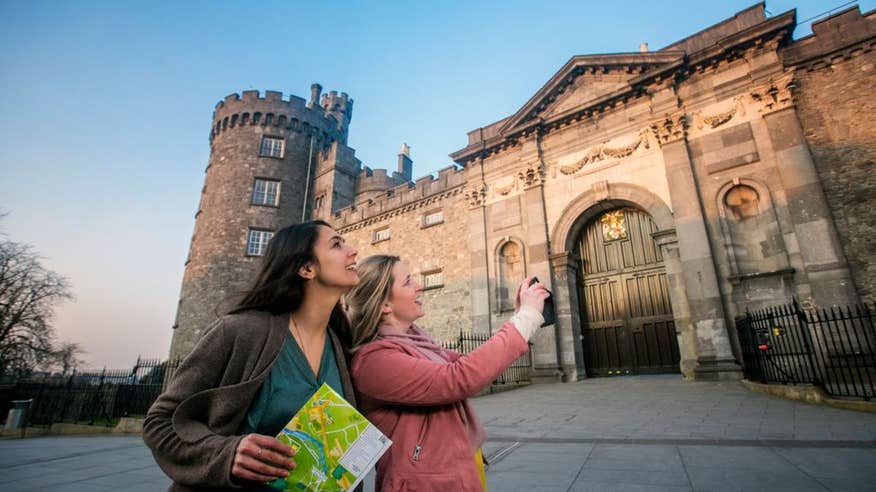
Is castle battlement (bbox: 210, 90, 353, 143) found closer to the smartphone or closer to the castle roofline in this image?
the castle roofline

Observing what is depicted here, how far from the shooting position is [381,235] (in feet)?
68.9

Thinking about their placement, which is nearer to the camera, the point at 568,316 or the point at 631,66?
the point at 568,316

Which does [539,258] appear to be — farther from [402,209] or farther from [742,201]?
[402,209]

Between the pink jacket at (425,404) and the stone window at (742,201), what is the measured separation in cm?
1218

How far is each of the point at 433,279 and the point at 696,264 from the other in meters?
10.5

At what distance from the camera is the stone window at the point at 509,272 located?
14.3m

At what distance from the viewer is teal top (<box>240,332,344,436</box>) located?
143 cm

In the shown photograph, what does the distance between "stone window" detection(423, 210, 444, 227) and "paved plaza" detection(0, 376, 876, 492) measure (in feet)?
38.8

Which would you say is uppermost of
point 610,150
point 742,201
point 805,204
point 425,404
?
point 610,150

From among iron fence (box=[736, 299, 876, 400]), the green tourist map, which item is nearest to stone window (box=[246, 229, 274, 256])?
iron fence (box=[736, 299, 876, 400])

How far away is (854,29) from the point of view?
10305mm

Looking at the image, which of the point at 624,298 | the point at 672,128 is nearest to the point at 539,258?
the point at 624,298

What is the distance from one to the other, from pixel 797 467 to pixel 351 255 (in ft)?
13.6

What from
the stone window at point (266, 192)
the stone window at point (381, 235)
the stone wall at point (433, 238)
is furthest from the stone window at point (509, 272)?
the stone window at point (266, 192)
